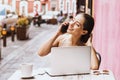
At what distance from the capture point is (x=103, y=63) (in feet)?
15.4

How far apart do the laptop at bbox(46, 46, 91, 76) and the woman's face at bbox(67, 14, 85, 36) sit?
22 cm

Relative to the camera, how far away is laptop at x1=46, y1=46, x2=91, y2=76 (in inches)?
109

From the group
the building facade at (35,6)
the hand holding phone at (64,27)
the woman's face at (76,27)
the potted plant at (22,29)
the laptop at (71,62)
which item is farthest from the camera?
the building facade at (35,6)

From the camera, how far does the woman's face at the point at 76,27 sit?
9.82ft

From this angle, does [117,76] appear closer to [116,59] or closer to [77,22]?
[116,59]

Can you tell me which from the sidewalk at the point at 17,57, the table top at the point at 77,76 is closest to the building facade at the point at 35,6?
the sidewalk at the point at 17,57

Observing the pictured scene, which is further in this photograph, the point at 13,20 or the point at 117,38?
the point at 13,20

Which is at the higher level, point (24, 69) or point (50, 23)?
point (24, 69)

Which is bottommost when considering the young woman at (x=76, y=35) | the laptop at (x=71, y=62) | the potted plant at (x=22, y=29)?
the potted plant at (x=22, y=29)

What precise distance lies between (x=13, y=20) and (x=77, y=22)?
11268 millimetres

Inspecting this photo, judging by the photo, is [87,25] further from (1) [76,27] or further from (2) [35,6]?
(2) [35,6]

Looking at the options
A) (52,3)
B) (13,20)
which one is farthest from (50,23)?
(13,20)

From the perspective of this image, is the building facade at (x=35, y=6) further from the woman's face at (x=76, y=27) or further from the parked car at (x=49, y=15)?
the woman's face at (x=76, y=27)

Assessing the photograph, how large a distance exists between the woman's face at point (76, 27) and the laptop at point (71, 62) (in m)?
0.22
